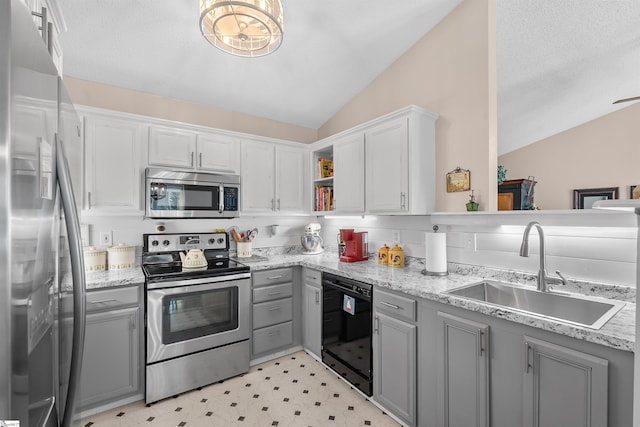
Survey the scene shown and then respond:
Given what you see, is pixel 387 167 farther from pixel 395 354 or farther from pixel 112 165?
pixel 112 165

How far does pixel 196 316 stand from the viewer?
2.36 metres

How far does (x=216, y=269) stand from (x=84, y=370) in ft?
3.44

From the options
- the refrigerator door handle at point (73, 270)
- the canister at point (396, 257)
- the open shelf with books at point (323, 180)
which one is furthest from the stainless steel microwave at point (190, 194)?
the refrigerator door handle at point (73, 270)

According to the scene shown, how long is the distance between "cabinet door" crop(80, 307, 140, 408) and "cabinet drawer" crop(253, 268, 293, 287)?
938 mm

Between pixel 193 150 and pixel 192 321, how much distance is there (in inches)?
60.2

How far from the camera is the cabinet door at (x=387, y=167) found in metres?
2.39

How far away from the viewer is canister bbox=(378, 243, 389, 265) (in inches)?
106

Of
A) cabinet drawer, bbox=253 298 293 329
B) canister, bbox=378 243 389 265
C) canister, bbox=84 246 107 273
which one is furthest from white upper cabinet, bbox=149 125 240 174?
canister, bbox=378 243 389 265

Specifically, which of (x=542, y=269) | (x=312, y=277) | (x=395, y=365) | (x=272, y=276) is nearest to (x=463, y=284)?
(x=542, y=269)

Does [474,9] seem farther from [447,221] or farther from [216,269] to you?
[216,269]

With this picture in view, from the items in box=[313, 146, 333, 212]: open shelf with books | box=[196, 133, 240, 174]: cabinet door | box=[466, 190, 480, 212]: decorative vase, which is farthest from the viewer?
box=[313, 146, 333, 212]: open shelf with books

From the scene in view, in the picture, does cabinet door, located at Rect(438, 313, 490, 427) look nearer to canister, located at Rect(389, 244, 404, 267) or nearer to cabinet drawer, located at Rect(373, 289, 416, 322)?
cabinet drawer, located at Rect(373, 289, 416, 322)

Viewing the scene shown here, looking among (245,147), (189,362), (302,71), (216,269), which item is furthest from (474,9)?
(189,362)

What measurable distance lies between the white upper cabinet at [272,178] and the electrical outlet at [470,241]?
1.78 meters
